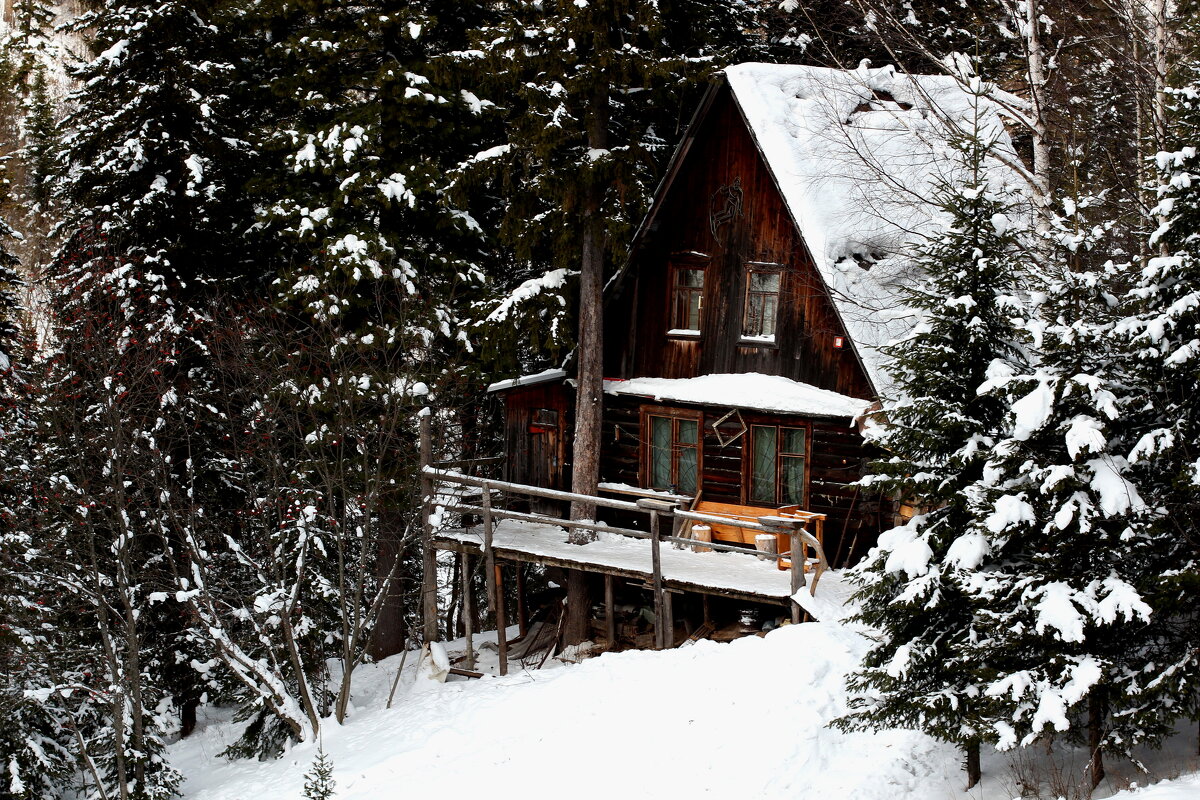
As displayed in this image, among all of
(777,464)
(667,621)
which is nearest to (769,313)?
(777,464)

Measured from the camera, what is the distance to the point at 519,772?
13.4m

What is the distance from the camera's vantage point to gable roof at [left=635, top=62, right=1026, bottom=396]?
659 inches

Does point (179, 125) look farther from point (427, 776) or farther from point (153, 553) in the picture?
point (427, 776)

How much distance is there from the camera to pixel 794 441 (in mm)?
18406

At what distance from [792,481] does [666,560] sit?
299 cm

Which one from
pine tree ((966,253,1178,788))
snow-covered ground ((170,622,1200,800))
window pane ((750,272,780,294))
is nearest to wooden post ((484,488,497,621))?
snow-covered ground ((170,622,1200,800))

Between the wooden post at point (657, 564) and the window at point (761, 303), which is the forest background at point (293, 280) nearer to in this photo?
the window at point (761, 303)

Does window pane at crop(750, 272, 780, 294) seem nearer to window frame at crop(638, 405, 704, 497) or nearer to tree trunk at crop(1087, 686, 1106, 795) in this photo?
window frame at crop(638, 405, 704, 497)

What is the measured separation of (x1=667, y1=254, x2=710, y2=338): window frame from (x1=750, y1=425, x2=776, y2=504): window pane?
2.32 m

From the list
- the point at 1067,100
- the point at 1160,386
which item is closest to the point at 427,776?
the point at 1160,386

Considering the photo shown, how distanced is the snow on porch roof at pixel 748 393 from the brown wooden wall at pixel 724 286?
0.73 ft

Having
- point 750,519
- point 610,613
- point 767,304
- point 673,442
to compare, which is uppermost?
point 767,304

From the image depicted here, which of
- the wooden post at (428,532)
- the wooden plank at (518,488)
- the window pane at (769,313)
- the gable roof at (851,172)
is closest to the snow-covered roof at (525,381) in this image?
the wooden post at (428,532)

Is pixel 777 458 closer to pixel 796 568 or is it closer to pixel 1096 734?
pixel 796 568
